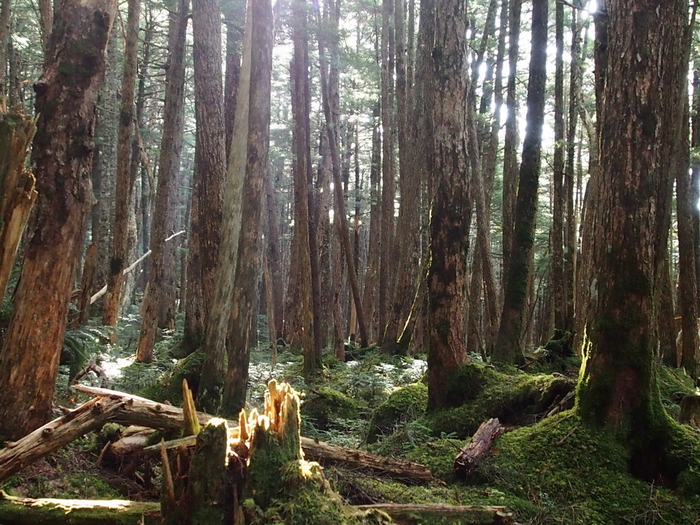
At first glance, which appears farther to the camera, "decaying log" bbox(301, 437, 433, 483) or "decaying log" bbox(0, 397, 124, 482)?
"decaying log" bbox(301, 437, 433, 483)

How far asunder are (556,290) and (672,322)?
2845 millimetres

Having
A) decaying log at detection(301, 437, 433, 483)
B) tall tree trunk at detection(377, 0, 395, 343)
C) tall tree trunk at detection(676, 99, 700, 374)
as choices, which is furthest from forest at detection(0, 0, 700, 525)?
tall tree trunk at detection(377, 0, 395, 343)

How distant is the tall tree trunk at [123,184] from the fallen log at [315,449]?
6.12 m

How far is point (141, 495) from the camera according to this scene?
4980 millimetres

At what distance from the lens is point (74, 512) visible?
4.00 metres

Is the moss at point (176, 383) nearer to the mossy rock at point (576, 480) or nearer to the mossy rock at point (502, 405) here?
the mossy rock at point (502, 405)

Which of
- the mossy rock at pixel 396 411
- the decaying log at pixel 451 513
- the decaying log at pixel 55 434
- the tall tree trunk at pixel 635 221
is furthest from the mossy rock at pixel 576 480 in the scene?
the decaying log at pixel 55 434

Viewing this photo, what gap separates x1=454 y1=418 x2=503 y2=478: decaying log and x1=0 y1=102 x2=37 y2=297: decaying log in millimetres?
4455

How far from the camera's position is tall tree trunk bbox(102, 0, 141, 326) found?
11.2 metres

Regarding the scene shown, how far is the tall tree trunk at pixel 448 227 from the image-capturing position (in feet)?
24.5

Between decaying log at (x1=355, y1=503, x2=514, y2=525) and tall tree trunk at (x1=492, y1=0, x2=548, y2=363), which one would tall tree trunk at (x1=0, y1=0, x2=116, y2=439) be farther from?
tall tree trunk at (x1=492, y1=0, x2=548, y2=363)

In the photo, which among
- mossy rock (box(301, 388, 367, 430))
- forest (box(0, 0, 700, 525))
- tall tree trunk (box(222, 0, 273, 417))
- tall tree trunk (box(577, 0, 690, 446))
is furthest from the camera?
mossy rock (box(301, 388, 367, 430))

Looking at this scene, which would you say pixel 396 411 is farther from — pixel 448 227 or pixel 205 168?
pixel 205 168

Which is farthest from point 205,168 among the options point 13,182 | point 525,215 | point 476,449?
point 476,449
